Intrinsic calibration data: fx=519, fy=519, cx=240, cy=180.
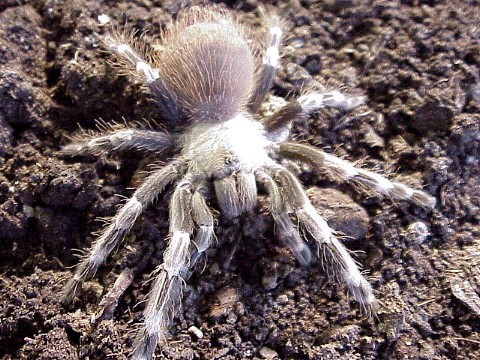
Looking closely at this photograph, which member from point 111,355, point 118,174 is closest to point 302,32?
point 118,174

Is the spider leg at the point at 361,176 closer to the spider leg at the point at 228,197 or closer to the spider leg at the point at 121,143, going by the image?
the spider leg at the point at 228,197

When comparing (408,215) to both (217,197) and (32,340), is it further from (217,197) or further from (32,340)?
(32,340)

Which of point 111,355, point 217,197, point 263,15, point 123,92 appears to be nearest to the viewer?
point 111,355

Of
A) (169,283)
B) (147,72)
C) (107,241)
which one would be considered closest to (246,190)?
(169,283)

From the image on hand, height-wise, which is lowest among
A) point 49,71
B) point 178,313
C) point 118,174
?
point 178,313

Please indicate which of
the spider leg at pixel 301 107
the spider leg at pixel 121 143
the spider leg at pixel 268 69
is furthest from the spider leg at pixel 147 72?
the spider leg at pixel 301 107
